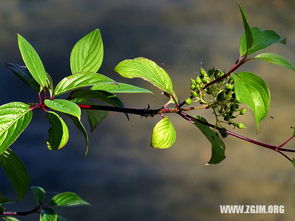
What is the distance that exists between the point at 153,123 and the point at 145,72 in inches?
57.1

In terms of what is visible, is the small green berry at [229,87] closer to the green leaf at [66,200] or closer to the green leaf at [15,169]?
the green leaf at [15,169]

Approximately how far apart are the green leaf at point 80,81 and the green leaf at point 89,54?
0.29ft

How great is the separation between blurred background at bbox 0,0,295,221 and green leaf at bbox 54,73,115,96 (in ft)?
4.37

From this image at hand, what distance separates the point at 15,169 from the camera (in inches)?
26.9

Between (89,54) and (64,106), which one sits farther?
(89,54)

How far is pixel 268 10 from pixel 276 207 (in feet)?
3.29

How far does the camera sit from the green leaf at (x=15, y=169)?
0.67 m

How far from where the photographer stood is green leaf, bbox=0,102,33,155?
1.62 feet

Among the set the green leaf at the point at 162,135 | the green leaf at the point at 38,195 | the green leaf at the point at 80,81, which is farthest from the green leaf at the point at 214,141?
the green leaf at the point at 38,195

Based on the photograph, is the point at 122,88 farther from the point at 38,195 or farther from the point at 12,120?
the point at 38,195

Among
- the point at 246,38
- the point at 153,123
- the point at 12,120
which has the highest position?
the point at 153,123

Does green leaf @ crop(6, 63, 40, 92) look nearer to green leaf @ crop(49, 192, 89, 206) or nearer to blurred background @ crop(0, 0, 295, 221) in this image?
green leaf @ crop(49, 192, 89, 206)

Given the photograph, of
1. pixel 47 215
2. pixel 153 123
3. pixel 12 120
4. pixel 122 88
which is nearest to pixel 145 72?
pixel 122 88

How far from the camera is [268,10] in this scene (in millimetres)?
2408
